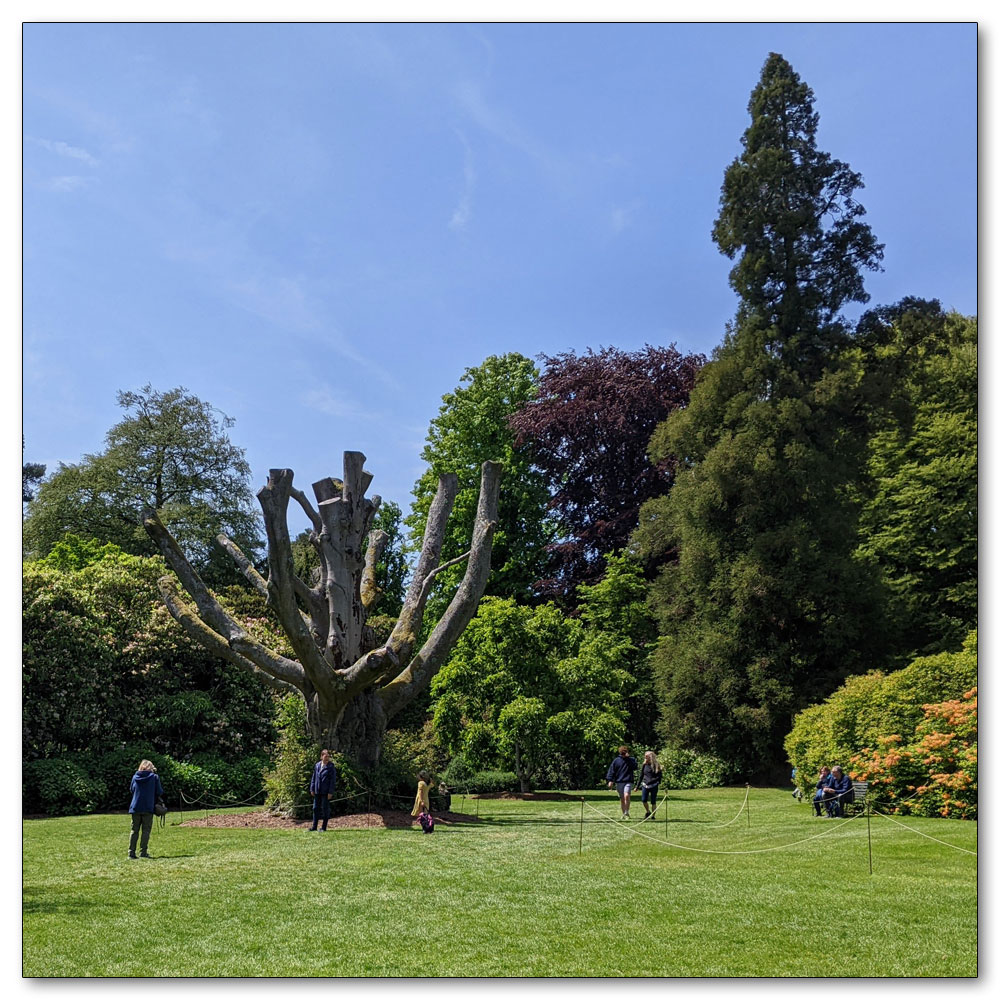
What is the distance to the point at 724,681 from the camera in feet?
78.6

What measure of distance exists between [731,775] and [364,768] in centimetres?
1202

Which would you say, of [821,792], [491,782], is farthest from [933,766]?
[491,782]

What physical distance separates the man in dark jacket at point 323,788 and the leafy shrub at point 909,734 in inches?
360

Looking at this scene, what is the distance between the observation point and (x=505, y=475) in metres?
32.9

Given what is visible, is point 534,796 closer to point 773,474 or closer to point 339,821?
point 339,821

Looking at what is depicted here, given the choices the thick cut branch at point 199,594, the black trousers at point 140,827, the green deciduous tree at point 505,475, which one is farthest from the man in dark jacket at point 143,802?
the green deciduous tree at point 505,475

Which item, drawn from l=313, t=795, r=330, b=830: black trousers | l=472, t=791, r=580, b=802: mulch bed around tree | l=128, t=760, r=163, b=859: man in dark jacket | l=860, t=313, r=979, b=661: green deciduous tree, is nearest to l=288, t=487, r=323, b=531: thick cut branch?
l=313, t=795, r=330, b=830: black trousers

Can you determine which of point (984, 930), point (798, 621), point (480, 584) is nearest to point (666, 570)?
point (798, 621)

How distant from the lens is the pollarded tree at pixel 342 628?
1526 centimetres

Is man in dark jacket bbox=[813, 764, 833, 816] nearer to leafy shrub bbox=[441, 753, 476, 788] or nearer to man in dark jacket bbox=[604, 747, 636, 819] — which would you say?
man in dark jacket bbox=[604, 747, 636, 819]

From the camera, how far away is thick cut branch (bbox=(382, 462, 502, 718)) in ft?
54.0

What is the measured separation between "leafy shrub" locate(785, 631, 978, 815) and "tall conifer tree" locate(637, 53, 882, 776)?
11.3 ft

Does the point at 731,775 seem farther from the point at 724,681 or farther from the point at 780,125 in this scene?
the point at 780,125

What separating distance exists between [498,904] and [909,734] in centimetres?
1118
